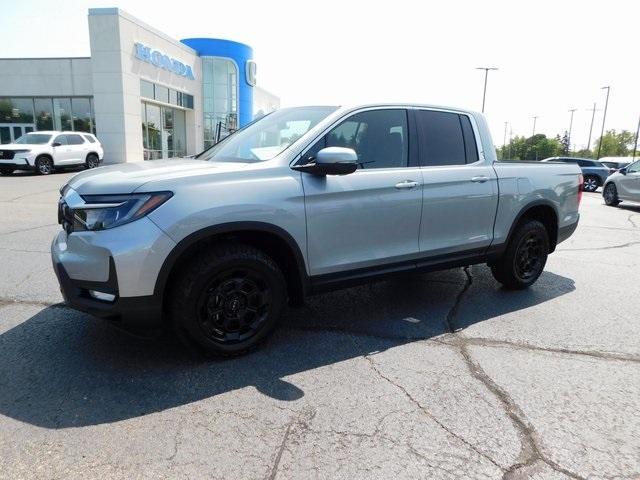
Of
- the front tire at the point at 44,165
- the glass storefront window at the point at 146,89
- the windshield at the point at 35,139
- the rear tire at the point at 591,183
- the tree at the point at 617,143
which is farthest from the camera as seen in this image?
the tree at the point at 617,143

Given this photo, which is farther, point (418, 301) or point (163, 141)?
point (163, 141)

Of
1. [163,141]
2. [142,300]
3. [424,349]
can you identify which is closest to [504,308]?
[424,349]

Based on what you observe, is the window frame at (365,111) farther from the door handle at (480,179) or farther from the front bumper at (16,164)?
the front bumper at (16,164)

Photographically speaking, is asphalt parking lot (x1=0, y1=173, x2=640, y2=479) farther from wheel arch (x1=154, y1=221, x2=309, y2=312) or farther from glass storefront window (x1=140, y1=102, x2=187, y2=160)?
glass storefront window (x1=140, y1=102, x2=187, y2=160)

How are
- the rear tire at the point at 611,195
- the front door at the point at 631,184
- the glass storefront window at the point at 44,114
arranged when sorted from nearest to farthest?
the front door at the point at 631,184 < the rear tire at the point at 611,195 < the glass storefront window at the point at 44,114

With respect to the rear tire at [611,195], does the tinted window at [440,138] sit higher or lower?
higher

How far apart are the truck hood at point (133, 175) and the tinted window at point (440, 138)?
5.65 feet

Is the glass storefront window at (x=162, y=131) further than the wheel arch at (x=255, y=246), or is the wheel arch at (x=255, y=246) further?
the glass storefront window at (x=162, y=131)

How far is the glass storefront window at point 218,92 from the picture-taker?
3397 centimetres

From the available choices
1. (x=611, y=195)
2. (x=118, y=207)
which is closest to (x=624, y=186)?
(x=611, y=195)

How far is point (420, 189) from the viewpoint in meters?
3.93

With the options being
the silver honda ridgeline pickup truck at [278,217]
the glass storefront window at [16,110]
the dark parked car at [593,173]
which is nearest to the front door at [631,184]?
the dark parked car at [593,173]

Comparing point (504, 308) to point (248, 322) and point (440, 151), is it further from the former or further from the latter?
point (248, 322)

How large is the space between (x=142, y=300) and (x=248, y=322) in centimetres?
79
